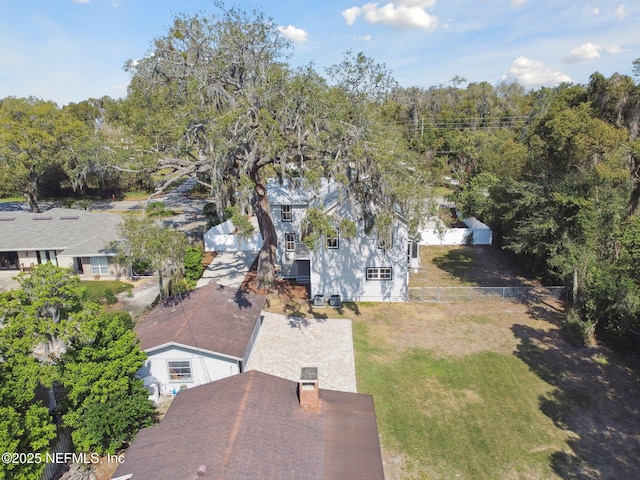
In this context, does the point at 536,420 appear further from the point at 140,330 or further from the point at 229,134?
the point at 229,134

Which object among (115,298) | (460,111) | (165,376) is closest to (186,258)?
(115,298)

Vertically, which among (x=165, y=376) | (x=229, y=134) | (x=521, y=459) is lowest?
(x=521, y=459)

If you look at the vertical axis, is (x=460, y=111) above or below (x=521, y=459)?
above

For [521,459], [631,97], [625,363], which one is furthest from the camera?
[631,97]

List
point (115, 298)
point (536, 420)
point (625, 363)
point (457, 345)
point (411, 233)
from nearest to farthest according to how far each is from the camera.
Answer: point (536, 420)
point (625, 363)
point (457, 345)
point (115, 298)
point (411, 233)

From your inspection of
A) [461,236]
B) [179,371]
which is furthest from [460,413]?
[461,236]
